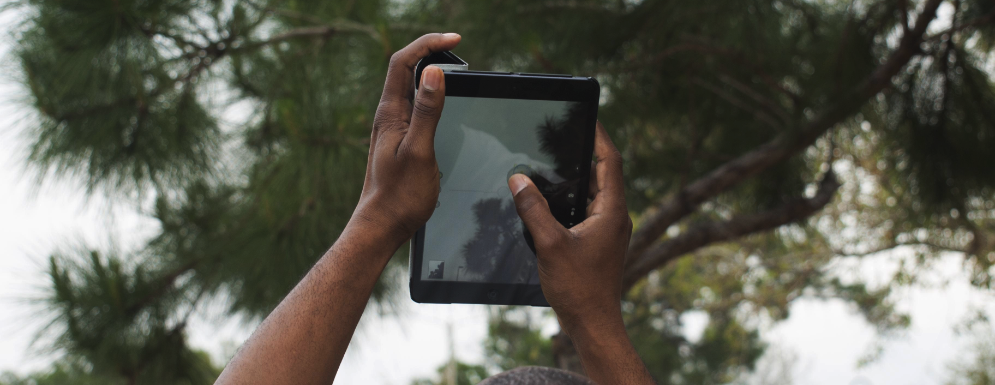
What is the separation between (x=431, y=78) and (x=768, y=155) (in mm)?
1396

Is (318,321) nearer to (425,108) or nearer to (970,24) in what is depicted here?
(425,108)

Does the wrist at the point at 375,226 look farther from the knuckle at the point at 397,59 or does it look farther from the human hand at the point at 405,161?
the knuckle at the point at 397,59

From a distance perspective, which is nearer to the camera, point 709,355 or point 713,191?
point 713,191

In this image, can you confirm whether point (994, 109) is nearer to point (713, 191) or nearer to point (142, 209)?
point (713, 191)

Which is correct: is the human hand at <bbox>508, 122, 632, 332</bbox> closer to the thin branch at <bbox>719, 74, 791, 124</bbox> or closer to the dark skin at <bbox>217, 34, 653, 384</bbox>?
the dark skin at <bbox>217, 34, 653, 384</bbox>

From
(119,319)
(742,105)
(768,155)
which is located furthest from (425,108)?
(119,319)

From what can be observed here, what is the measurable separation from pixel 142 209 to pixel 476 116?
5.05 ft

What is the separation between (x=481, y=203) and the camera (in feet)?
2.31

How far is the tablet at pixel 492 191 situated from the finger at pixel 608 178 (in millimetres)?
53

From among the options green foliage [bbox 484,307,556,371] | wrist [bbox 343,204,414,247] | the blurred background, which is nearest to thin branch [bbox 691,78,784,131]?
the blurred background

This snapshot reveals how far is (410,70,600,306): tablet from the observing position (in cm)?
69

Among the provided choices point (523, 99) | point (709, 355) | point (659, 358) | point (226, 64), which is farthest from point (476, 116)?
point (709, 355)

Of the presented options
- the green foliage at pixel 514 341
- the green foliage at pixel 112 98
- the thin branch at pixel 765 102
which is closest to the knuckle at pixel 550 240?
the green foliage at pixel 112 98

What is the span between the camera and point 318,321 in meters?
0.51
